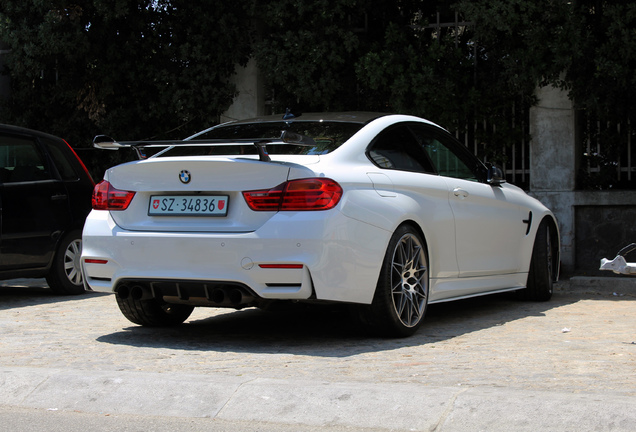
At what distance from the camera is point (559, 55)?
11.0 metres

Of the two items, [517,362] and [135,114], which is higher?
[135,114]

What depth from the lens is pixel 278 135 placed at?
6.59 m

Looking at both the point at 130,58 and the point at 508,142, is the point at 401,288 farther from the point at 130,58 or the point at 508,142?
the point at 130,58

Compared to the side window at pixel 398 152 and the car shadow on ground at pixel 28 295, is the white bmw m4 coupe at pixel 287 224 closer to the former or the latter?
the side window at pixel 398 152

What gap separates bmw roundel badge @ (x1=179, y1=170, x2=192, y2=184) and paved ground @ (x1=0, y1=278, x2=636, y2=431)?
1048mm

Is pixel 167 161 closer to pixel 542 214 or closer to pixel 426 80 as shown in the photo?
pixel 542 214

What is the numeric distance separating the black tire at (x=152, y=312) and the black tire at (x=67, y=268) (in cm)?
239

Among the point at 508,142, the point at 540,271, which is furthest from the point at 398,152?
the point at 508,142

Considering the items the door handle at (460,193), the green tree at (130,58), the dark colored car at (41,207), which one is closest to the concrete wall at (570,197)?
the green tree at (130,58)

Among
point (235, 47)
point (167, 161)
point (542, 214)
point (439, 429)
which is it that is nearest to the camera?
point (439, 429)

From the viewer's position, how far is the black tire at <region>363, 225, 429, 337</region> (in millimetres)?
5945

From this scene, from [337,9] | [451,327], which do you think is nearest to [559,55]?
[337,9]

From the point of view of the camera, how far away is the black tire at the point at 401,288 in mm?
5945

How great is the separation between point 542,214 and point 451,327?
1975 millimetres
